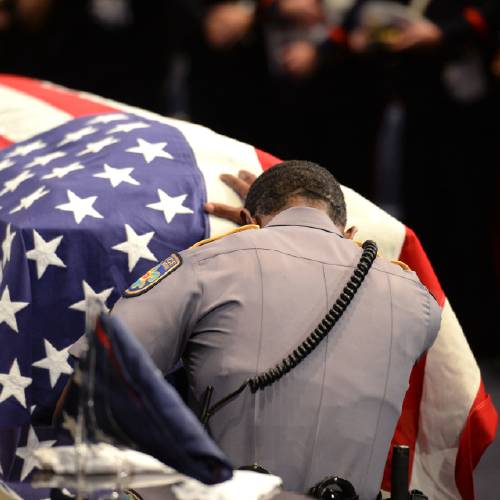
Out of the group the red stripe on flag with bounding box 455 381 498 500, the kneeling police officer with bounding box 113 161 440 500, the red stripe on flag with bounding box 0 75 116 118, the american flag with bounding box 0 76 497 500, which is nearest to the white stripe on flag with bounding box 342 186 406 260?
the american flag with bounding box 0 76 497 500

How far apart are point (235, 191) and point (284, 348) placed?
2.60 ft

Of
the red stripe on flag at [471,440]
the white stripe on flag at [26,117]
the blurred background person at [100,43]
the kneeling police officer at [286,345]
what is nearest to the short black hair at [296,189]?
the kneeling police officer at [286,345]

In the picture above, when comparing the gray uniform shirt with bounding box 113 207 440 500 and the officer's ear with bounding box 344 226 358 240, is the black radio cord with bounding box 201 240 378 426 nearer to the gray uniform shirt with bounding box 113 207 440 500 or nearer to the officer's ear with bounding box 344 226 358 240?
the gray uniform shirt with bounding box 113 207 440 500

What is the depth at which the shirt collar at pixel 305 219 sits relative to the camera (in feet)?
7.93

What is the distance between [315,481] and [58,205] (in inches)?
37.2

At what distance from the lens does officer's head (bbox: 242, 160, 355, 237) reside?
2.52 metres

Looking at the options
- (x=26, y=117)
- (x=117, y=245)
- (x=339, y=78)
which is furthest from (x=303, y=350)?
(x=339, y=78)

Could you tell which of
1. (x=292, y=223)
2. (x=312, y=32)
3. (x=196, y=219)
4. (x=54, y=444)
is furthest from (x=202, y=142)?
(x=312, y=32)

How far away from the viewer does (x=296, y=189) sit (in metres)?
2.53

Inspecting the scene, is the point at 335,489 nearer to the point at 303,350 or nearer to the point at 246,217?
the point at 303,350

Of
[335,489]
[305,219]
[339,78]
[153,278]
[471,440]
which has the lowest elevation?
[471,440]

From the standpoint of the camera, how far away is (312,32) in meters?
4.80

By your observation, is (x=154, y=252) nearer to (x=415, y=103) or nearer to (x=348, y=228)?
(x=348, y=228)

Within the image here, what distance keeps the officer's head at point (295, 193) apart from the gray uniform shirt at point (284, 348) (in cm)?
20
